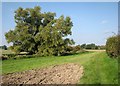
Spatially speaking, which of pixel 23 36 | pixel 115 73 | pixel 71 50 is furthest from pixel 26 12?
pixel 115 73

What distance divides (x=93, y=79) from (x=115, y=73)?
1807 millimetres

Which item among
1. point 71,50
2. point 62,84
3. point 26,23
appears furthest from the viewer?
point 71,50

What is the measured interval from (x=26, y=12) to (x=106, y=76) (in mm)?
38872

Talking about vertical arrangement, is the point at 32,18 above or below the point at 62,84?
above

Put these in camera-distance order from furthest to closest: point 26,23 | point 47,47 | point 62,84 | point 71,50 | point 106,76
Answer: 1. point 71,50
2. point 26,23
3. point 47,47
4. point 106,76
5. point 62,84

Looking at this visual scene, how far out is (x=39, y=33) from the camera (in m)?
46.6

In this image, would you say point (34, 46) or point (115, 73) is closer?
point (115, 73)

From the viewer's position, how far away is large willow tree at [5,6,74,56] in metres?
45.4

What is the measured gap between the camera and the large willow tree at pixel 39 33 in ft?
149

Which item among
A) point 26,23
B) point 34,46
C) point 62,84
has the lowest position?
point 62,84

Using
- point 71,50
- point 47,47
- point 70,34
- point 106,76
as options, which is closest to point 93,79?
point 106,76

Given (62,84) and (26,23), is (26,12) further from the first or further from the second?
(62,84)

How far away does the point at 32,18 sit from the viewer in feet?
161

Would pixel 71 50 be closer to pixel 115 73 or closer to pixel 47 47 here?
pixel 47 47
